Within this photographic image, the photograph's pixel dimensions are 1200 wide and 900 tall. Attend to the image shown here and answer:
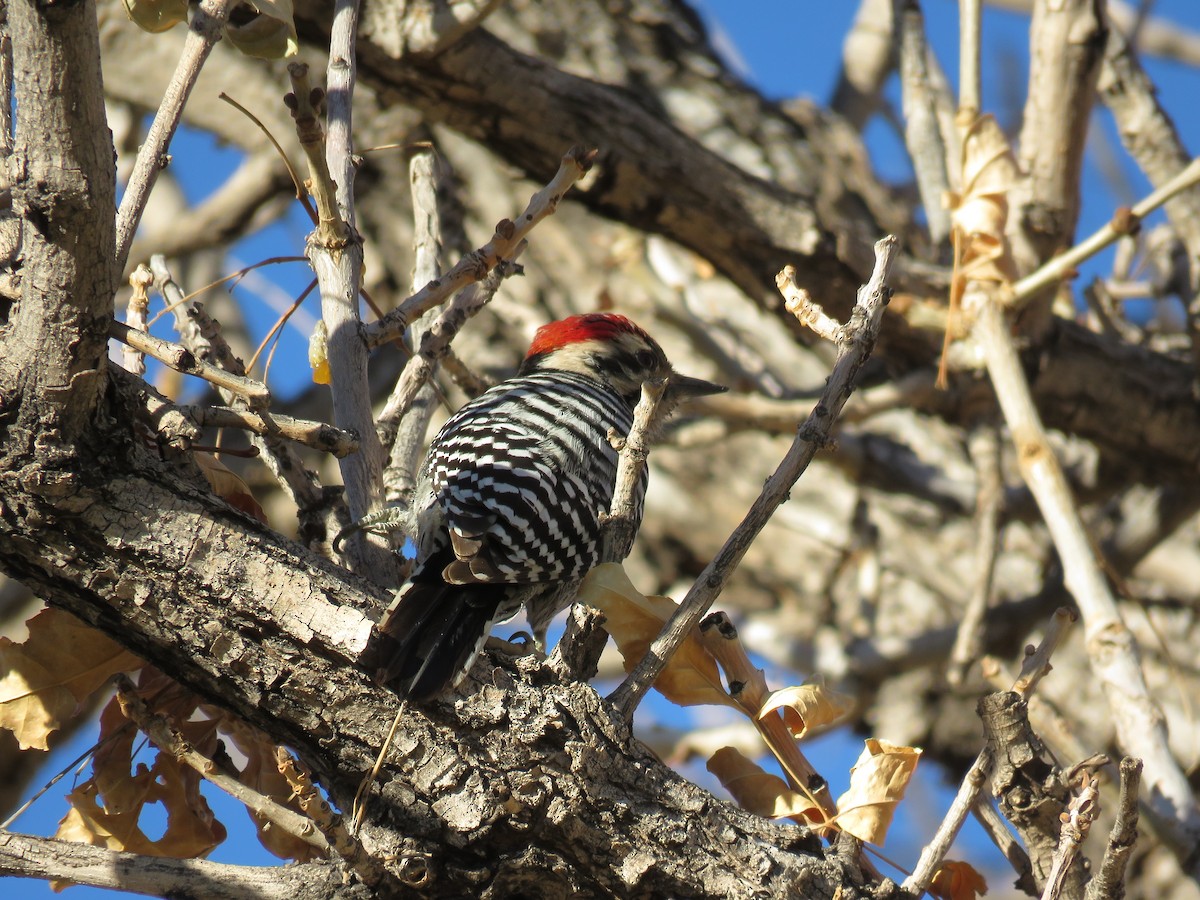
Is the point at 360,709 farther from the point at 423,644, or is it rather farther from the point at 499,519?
the point at 499,519

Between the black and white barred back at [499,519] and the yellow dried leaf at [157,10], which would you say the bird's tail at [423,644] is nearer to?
the black and white barred back at [499,519]

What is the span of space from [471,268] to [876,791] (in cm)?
126

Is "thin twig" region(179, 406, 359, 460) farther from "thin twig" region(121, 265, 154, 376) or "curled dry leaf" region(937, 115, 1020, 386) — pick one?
"curled dry leaf" region(937, 115, 1020, 386)

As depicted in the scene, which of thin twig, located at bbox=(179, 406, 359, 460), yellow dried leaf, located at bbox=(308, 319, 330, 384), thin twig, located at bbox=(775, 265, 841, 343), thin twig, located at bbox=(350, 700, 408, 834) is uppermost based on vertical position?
thin twig, located at bbox=(775, 265, 841, 343)

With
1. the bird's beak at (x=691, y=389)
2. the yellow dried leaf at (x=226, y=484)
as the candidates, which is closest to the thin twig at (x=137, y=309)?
the yellow dried leaf at (x=226, y=484)

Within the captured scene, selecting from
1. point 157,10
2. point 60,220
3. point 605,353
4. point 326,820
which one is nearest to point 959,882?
point 326,820

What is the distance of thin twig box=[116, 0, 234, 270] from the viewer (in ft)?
5.91

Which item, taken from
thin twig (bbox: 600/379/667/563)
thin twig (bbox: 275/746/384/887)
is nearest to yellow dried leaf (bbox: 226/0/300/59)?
thin twig (bbox: 600/379/667/563)

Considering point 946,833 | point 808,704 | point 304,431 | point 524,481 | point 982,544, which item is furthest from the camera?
point 982,544

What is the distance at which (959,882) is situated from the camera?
7.43 ft

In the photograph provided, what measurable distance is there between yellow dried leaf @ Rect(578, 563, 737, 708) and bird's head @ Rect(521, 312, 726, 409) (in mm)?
1989

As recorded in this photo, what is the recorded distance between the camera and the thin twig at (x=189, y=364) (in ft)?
5.32

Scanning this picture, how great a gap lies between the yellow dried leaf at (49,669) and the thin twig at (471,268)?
77 cm

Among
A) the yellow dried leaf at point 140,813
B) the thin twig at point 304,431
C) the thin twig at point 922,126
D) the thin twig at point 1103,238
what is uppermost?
the thin twig at point 922,126
